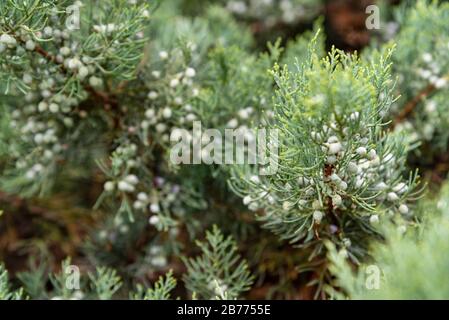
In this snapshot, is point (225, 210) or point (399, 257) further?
point (225, 210)

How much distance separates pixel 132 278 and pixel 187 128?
27 centimetres

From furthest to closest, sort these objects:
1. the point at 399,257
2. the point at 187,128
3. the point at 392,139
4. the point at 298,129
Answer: the point at 187,128 → the point at 392,139 → the point at 298,129 → the point at 399,257

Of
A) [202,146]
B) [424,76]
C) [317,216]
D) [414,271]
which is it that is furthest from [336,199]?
[424,76]

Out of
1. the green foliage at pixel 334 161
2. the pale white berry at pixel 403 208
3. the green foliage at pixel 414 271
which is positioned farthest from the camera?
the pale white berry at pixel 403 208

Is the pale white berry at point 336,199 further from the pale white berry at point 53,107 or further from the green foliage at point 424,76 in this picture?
the pale white berry at point 53,107

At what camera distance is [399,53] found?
0.96m

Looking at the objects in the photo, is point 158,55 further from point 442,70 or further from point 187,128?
point 442,70

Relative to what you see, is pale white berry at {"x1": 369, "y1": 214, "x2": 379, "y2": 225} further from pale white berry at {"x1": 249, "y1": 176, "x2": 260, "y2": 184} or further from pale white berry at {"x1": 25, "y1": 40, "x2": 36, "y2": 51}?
pale white berry at {"x1": 25, "y1": 40, "x2": 36, "y2": 51}

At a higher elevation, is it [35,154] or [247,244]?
[35,154]

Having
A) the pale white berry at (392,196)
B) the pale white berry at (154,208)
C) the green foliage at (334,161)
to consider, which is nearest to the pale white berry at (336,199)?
the green foliage at (334,161)

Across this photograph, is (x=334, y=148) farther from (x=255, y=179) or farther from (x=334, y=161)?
(x=255, y=179)

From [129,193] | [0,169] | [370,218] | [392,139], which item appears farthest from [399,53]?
[0,169]

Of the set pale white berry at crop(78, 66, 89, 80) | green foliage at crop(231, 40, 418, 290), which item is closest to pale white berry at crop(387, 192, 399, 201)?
green foliage at crop(231, 40, 418, 290)

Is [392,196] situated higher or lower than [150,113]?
lower
